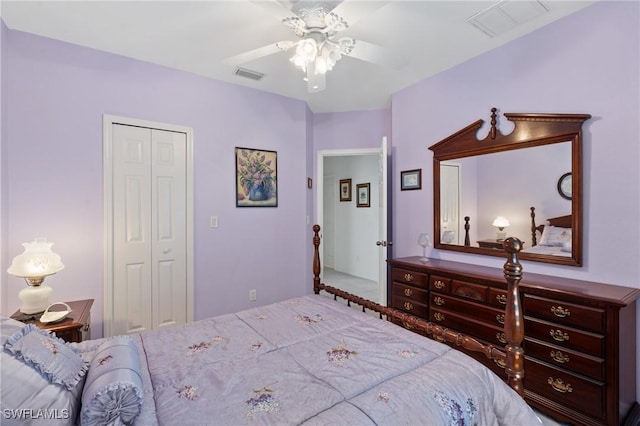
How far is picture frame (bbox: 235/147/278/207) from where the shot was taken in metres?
3.38

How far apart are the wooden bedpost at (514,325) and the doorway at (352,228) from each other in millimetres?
3301

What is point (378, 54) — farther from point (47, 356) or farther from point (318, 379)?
point (47, 356)

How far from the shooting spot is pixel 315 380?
1189 mm

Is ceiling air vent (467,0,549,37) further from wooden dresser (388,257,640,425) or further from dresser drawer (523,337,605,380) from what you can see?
dresser drawer (523,337,605,380)

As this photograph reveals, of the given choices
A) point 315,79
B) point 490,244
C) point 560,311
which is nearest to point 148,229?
point 315,79

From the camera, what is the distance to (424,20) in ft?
7.02

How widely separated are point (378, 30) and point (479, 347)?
217cm

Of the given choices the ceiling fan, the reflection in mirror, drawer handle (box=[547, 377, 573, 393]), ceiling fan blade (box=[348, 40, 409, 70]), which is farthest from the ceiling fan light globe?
drawer handle (box=[547, 377, 573, 393])

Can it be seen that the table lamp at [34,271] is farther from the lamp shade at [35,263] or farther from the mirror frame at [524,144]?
the mirror frame at [524,144]

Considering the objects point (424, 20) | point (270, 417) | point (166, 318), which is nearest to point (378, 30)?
point (424, 20)

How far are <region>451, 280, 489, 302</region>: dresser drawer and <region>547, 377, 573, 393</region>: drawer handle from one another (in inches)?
22.2

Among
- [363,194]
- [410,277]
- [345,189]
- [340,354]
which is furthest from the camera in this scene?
[345,189]

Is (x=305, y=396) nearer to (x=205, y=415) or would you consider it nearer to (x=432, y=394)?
(x=205, y=415)

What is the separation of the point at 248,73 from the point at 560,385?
3467mm
